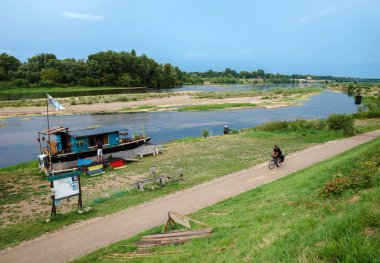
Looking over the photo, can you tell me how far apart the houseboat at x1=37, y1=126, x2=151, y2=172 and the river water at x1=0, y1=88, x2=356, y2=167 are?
8.19 metres

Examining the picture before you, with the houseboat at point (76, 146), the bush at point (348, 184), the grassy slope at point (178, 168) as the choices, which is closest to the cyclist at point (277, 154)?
the grassy slope at point (178, 168)

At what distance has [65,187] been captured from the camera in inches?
637

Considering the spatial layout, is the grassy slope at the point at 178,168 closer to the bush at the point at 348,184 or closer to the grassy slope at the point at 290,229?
the grassy slope at the point at 290,229

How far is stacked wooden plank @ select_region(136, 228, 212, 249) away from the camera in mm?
10584

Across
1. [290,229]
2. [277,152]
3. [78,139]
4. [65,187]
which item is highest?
[290,229]

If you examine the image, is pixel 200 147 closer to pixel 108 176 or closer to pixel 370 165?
pixel 108 176

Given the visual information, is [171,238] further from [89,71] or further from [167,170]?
[89,71]

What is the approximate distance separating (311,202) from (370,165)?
4.76 metres

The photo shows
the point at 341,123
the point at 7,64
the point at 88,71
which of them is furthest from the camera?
the point at 88,71

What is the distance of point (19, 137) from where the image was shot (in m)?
47.4

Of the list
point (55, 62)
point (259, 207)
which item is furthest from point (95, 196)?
point (55, 62)

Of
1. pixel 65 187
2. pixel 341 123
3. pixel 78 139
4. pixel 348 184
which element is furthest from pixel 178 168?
pixel 341 123

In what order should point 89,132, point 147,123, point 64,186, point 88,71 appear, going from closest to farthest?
point 64,186, point 89,132, point 147,123, point 88,71

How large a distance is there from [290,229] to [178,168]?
17598 mm
